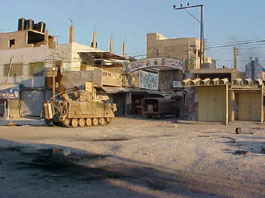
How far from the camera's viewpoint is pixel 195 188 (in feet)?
21.5

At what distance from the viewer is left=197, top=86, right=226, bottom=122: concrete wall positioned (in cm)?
2516

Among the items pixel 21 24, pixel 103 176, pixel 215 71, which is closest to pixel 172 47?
pixel 21 24

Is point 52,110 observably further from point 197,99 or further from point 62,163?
point 62,163

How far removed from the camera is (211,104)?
25688mm

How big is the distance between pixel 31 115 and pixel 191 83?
1965 cm

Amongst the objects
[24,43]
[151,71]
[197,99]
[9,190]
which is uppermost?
[24,43]

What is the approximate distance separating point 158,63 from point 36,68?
1433cm

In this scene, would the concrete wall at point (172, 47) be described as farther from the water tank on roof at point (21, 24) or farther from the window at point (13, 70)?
the window at point (13, 70)

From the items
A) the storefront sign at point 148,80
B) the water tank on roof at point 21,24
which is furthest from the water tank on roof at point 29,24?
the storefront sign at point 148,80

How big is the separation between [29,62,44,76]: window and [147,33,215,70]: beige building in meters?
24.9

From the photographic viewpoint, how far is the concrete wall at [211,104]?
25.2 meters

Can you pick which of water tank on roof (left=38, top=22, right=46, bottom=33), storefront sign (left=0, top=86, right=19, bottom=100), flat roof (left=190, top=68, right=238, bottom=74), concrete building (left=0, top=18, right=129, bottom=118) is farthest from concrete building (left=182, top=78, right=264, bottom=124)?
water tank on roof (left=38, top=22, right=46, bottom=33)

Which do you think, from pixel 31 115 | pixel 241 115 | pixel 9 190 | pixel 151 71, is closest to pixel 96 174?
pixel 9 190

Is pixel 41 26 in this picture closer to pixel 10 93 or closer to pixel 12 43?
pixel 12 43
